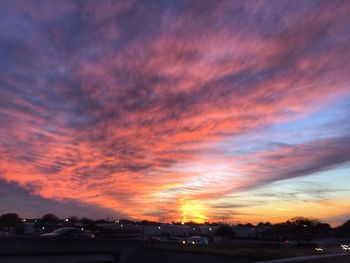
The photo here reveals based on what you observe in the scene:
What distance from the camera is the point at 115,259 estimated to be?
55.9 meters

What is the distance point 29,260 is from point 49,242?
90.8 inches

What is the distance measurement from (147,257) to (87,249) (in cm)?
1633

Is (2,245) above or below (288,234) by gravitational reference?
below

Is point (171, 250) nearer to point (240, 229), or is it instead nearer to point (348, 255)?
point (348, 255)

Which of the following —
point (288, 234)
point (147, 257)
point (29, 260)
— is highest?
point (288, 234)

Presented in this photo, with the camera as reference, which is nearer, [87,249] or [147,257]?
[87,249]

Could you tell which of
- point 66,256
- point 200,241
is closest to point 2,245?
point 66,256

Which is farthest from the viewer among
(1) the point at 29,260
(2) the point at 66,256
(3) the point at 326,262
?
(2) the point at 66,256

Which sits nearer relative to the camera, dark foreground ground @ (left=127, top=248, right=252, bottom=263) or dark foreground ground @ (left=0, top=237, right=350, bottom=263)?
dark foreground ground @ (left=0, top=237, right=350, bottom=263)

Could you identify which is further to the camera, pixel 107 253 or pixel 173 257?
pixel 173 257

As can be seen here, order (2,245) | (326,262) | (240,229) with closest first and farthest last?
(326,262) < (2,245) < (240,229)

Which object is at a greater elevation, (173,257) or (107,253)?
(173,257)

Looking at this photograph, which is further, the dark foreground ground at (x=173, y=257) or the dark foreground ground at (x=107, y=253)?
the dark foreground ground at (x=173, y=257)

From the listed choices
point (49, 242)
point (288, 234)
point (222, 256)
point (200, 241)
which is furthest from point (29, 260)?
point (288, 234)
